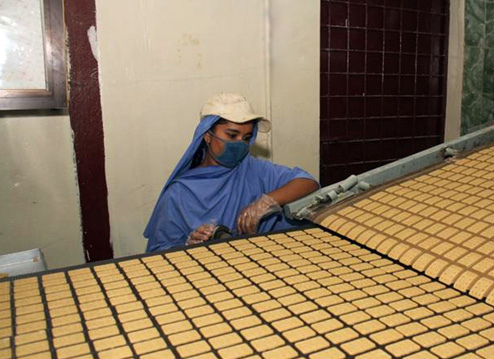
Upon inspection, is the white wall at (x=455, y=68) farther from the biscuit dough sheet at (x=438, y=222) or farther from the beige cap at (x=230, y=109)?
the beige cap at (x=230, y=109)

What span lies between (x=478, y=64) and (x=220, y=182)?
3.52m

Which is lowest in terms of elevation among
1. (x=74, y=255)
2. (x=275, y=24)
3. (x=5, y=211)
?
(x=74, y=255)

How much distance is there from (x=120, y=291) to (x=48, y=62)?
1.96 metres

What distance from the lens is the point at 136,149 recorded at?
3.04 metres

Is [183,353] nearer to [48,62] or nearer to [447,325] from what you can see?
[447,325]

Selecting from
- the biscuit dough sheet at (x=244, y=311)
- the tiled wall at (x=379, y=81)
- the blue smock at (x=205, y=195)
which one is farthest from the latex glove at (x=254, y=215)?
the tiled wall at (x=379, y=81)

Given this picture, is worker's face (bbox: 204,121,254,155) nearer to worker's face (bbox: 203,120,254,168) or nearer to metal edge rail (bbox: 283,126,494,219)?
worker's face (bbox: 203,120,254,168)

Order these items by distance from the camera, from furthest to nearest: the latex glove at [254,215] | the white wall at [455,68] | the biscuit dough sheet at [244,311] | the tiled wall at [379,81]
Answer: the white wall at [455,68], the tiled wall at [379,81], the latex glove at [254,215], the biscuit dough sheet at [244,311]

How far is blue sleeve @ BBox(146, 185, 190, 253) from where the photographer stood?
7.93 ft

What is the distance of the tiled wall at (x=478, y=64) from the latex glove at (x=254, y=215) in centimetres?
320

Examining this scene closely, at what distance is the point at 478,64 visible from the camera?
15.0 ft

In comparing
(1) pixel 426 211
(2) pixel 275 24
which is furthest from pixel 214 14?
(1) pixel 426 211

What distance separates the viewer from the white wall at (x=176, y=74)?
2.93 m

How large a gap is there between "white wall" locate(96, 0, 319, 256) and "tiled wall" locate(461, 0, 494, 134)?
77.4 inches
